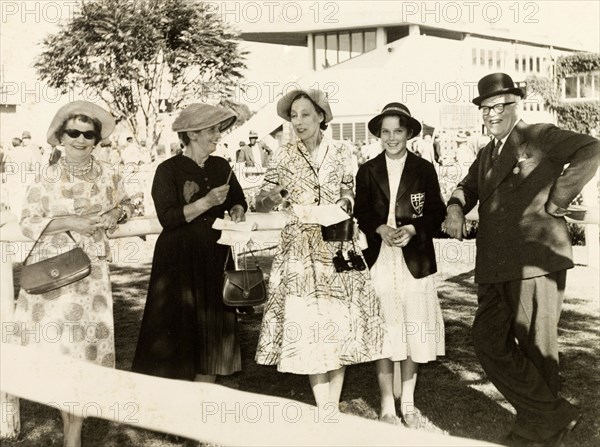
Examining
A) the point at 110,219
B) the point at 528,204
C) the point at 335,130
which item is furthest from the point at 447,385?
the point at 335,130

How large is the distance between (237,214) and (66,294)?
45.3 inches

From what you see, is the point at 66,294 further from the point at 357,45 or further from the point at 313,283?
the point at 357,45

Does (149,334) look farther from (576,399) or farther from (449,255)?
(449,255)

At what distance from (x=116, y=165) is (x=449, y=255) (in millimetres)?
8615

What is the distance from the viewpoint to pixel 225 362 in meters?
4.77

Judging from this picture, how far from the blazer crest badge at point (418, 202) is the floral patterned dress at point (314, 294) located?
39 cm

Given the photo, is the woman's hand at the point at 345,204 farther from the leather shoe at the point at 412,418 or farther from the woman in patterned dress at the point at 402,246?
the leather shoe at the point at 412,418

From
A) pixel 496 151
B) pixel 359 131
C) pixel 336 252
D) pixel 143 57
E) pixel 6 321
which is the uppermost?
pixel 143 57

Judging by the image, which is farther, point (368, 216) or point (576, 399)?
point (576, 399)

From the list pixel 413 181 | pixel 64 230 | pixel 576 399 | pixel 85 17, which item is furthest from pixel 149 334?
pixel 85 17

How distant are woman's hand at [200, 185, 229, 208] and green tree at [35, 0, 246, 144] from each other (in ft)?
84.3

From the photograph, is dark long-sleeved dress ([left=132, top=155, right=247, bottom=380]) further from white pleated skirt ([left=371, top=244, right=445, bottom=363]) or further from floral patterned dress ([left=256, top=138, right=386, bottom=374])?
white pleated skirt ([left=371, top=244, right=445, bottom=363])

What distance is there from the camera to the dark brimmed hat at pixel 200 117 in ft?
15.3

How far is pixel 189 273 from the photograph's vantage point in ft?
15.4
